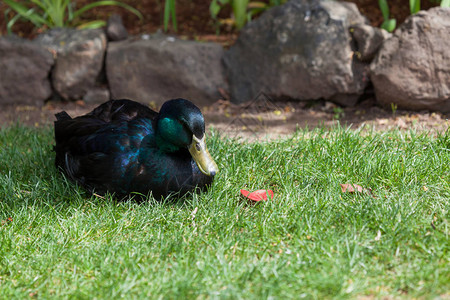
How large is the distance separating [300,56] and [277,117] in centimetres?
61

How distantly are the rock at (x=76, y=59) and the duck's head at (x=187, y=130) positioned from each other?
271cm

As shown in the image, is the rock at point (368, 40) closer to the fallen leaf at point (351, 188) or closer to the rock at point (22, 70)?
the fallen leaf at point (351, 188)

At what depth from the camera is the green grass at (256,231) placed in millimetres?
2090

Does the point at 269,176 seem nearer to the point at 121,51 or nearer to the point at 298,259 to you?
the point at 298,259

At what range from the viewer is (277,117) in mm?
4684

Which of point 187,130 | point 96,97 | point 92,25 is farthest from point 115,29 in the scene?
point 187,130

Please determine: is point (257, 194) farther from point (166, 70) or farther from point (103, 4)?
point (103, 4)

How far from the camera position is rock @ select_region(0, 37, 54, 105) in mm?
5129

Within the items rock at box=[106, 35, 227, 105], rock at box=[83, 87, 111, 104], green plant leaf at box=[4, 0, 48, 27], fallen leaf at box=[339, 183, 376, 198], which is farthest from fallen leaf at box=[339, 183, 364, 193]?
green plant leaf at box=[4, 0, 48, 27]

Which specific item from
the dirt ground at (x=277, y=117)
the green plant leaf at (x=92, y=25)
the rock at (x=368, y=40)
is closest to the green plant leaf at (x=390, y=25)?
the rock at (x=368, y=40)

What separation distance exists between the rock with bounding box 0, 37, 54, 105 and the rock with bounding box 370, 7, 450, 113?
3256mm

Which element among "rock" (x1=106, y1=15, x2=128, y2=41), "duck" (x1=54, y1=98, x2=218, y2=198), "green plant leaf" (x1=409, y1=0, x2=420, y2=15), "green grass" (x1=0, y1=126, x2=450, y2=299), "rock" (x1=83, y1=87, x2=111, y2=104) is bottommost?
"rock" (x1=83, y1=87, x2=111, y2=104)

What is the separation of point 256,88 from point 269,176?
2.01 m

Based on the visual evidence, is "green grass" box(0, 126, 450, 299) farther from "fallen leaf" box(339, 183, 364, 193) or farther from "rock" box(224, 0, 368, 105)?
"rock" box(224, 0, 368, 105)
